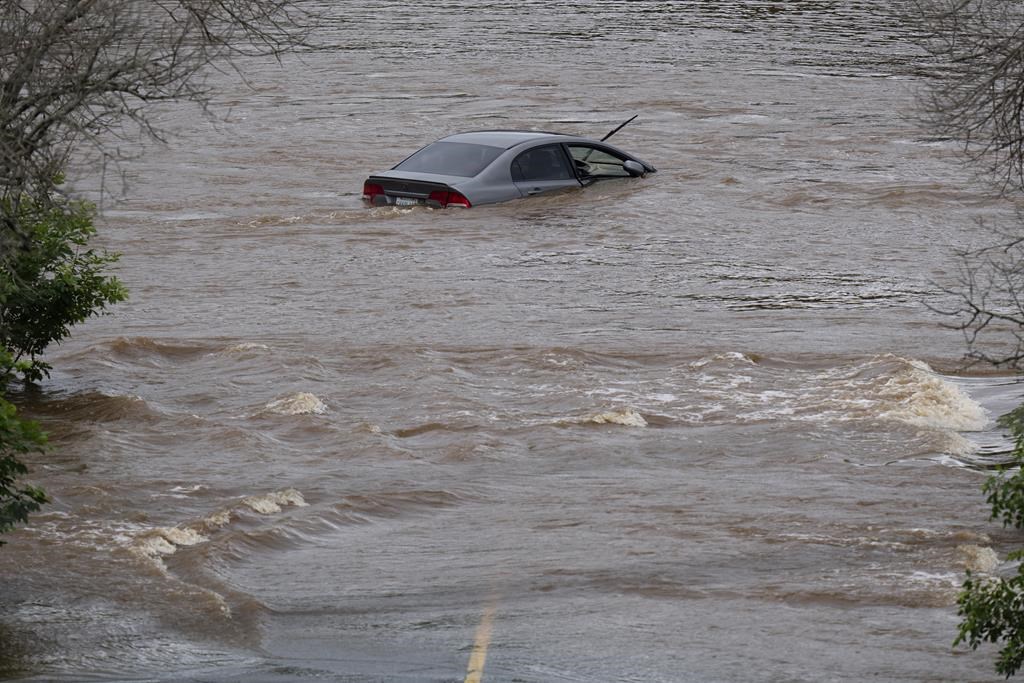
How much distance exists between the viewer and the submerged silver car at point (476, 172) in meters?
20.6

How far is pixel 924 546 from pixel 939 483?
1.51m

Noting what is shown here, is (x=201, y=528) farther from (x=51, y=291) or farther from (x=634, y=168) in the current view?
(x=634, y=168)

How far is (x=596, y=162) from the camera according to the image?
22.5 m

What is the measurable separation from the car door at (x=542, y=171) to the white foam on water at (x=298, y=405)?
25.6 feet

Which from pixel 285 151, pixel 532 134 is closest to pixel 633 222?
pixel 532 134

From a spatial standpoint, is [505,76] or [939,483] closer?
[939,483]

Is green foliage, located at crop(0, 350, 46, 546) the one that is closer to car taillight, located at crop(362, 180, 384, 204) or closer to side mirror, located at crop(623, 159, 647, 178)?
A: car taillight, located at crop(362, 180, 384, 204)

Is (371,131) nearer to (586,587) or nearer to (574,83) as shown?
(574,83)

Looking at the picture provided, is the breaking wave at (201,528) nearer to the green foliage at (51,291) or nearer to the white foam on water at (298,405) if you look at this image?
the white foam on water at (298,405)

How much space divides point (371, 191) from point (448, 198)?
1.18 m

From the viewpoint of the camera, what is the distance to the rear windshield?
68.3ft

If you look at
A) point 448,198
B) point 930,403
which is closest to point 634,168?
point 448,198

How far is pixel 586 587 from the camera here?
9.91 meters

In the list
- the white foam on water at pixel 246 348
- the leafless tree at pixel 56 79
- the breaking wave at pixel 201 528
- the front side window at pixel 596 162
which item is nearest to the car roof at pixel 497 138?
the front side window at pixel 596 162
